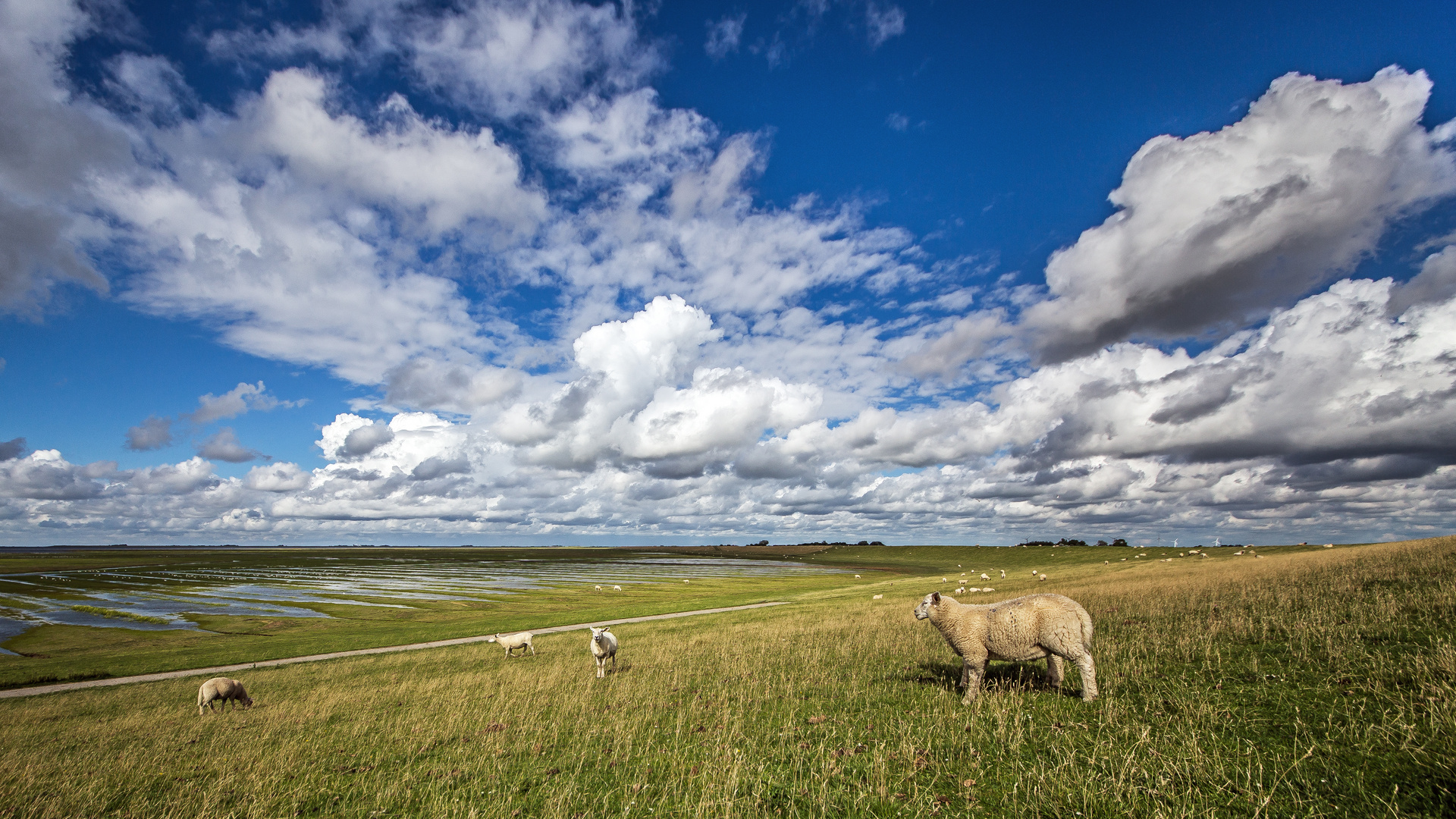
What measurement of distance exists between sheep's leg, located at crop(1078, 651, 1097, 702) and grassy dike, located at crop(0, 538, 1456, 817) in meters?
0.23

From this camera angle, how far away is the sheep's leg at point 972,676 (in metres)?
12.5

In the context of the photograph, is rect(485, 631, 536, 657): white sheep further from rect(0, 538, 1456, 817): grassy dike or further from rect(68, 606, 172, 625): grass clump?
rect(68, 606, 172, 625): grass clump

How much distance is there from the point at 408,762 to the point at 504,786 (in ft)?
12.5

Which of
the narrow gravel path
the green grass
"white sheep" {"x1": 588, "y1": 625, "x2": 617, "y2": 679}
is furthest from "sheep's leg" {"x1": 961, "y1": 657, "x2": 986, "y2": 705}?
the green grass

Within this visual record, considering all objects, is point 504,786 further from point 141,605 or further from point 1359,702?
point 141,605

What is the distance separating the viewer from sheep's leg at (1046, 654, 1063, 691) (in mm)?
12719

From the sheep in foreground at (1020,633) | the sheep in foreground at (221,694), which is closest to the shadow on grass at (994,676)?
the sheep in foreground at (1020,633)

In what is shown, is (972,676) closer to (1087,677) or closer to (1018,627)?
(1018,627)

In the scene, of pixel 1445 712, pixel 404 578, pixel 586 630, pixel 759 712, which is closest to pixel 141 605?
pixel 404 578

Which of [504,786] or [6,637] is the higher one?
[504,786]

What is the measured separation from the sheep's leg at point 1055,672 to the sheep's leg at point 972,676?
5.05ft

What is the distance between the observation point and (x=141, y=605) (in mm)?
A: 79750

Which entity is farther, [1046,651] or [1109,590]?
[1109,590]

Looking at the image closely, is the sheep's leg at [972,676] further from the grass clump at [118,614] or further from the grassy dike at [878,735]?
the grass clump at [118,614]
